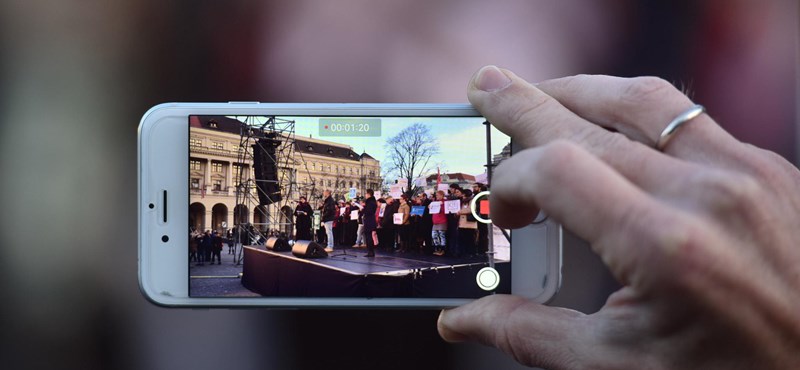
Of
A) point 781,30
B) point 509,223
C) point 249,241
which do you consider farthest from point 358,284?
point 781,30

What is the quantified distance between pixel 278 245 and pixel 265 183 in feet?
0.32

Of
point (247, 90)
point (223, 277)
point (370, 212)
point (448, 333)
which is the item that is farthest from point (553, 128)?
point (247, 90)

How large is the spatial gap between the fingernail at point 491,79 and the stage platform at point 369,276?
26 centimetres

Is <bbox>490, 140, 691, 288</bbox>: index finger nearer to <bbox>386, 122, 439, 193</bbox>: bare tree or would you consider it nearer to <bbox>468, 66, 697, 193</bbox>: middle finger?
<bbox>468, 66, 697, 193</bbox>: middle finger

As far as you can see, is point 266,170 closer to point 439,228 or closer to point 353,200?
point 353,200

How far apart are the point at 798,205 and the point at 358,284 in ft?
1.65

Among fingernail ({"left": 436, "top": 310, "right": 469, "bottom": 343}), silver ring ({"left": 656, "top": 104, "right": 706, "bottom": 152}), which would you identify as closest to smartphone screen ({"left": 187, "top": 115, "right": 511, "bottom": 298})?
fingernail ({"left": 436, "top": 310, "right": 469, "bottom": 343})

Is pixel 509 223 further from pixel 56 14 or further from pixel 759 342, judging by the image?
pixel 56 14

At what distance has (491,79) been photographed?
A: 50cm

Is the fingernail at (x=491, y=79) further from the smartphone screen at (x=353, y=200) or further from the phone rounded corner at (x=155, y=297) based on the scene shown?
the phone rounded corner at (x=155, y=297)

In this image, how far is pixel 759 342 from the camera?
0.35 meters

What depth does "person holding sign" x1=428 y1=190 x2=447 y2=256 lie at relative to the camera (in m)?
0.68

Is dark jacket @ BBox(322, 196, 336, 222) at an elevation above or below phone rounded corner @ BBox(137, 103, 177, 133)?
below

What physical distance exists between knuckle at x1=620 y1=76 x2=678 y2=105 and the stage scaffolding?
Answer: 439mm
